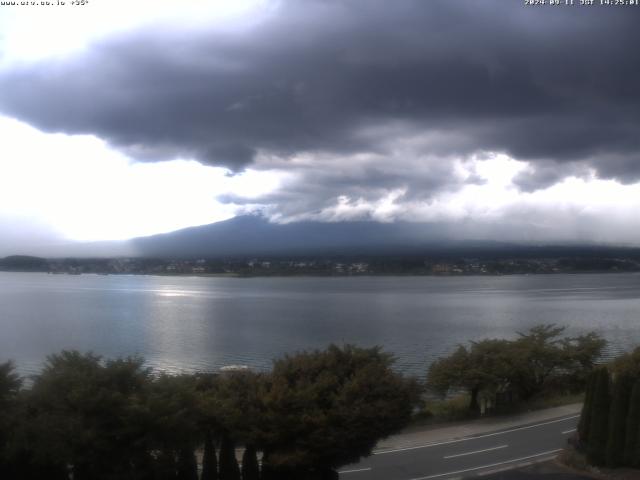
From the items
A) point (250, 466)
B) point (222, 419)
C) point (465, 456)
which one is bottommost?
point (465, 456)

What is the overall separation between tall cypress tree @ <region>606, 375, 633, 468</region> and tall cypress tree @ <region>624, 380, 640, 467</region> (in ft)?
0.65

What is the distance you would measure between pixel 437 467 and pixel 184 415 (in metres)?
8.17

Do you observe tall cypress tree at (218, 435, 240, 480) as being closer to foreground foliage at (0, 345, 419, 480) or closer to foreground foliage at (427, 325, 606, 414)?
foreground foliage at (0, 345, 419, 480)

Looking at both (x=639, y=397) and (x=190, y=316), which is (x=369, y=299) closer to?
(x=190, y=316)

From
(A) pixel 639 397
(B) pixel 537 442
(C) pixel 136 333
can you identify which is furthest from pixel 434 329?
(A) pixel 639 397

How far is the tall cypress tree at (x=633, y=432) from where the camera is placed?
15609 millimetres

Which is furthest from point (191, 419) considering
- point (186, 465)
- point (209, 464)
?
point (209, 464)

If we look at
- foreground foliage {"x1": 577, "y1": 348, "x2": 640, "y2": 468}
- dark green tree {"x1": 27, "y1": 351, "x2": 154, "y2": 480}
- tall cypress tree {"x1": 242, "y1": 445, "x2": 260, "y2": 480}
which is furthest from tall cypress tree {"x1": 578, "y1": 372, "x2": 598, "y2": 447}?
dark green tree {"x1": 27, "y1": 351, "x2": 154, "y2": 480}

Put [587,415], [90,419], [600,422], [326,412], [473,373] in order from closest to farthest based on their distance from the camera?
[90,419] < [326,412] < [600,422] < [587,415] < [473,373]

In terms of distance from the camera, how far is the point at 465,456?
19969 millimetres

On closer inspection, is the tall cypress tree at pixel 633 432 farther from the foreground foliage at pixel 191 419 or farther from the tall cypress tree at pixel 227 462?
the tall cypress tree at pixel 227 462

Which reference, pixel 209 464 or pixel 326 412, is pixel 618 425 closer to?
pixel 326 412

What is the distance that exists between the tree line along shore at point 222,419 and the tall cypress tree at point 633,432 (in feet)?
0.08

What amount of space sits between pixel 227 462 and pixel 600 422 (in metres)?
9.13
